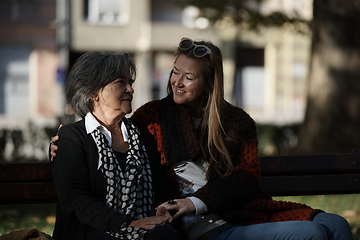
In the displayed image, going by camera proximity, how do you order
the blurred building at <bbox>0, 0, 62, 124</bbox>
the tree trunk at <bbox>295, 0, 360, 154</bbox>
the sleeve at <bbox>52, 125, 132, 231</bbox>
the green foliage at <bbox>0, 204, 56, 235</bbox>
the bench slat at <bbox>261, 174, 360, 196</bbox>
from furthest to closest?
the blurred building at <bbox>0, 0, 62, 124</bbox>, the tree trunk at <bbox>295, 0, 360, 154</bbox>, the green foliage at <bbox>0, 204, 56, 235</bbox>, the bench slat at <bbox>261, 174, 360, 196</bbox>, the sleeve at <bbox>52, 125, 132, 231</bbox>

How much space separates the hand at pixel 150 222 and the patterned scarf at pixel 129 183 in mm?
35

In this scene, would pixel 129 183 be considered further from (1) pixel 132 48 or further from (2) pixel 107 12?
(2) pixel 107 12

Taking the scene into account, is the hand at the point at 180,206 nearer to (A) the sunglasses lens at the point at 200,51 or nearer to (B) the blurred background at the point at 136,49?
(A) the sunglasses lens at the point at 200,51

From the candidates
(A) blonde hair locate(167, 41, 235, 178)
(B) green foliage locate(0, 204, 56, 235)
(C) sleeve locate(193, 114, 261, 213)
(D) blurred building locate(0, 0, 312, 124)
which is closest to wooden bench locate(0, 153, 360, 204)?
(C) sleeve locate(193, 114, 261, 213)

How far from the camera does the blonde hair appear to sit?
3.22m

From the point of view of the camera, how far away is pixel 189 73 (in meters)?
3.31

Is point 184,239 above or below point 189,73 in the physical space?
below

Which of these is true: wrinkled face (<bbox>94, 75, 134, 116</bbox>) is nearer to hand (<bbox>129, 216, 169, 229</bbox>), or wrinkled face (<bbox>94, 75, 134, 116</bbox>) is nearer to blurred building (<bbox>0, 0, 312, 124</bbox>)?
hand (<bbox>129, 216, 169, 229</bbox>)

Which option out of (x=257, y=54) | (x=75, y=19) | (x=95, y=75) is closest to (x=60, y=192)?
(x=95, y=75)

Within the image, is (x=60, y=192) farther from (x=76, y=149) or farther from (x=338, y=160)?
(x=338, y=160)

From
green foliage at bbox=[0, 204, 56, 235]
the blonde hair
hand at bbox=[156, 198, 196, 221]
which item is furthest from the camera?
green foliage at bbox=[0, 204, 56, 235]

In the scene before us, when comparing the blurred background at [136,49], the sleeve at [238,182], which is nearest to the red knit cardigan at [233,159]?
the sleeve at [238,182]

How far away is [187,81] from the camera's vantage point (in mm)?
3303

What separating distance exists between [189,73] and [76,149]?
2.87ft
